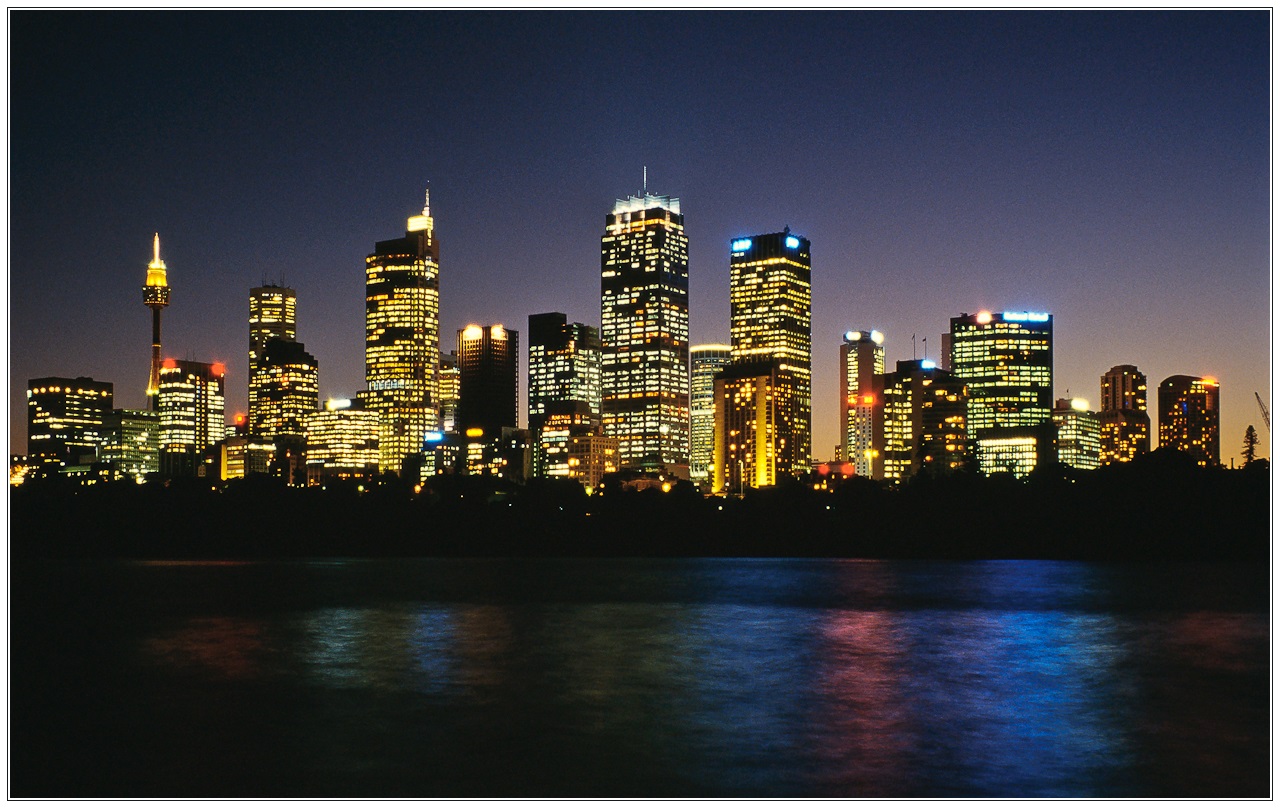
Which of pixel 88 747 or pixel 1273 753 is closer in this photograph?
pixel 1273 753

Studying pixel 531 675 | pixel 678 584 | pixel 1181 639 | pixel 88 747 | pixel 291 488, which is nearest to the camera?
pixel 88 747

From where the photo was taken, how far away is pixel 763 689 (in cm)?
2869

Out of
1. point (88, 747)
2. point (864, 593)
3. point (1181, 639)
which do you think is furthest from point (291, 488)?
point (88, 747)

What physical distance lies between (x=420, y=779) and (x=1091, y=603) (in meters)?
42.3

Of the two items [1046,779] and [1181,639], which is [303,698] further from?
[1181,639]

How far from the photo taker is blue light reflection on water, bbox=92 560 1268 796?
19.8 m

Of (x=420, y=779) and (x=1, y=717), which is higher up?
(x=1, y=717)

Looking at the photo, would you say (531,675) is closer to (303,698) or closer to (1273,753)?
(303,698)

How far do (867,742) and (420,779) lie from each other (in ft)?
24.6

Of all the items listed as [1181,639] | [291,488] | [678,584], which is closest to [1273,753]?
[1181,639]

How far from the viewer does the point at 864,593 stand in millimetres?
61500

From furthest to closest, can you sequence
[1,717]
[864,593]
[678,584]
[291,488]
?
[291,488]
[678,584]
[864,593]
[1,717]

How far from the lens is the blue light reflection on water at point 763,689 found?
65.1 ft

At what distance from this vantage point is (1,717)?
58.9ft
